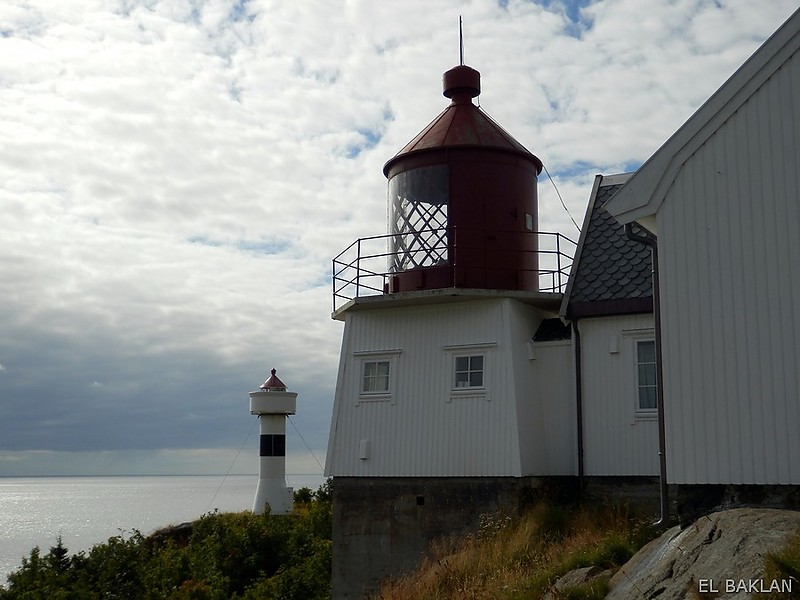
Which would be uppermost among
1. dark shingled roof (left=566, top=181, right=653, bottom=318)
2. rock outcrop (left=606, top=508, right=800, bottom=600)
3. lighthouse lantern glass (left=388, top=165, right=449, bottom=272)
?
lighthouse lantern glass (left=388, top=165, right=449, bottom=272)

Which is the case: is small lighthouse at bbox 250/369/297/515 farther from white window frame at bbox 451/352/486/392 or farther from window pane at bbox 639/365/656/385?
window pane at bbox 639/365/656/385

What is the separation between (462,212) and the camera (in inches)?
659

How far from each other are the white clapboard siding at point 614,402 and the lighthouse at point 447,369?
49 cm

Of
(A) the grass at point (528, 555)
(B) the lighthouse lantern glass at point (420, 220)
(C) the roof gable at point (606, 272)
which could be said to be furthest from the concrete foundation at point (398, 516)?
(B) the lighthouse lantern glass at point (420, 220)

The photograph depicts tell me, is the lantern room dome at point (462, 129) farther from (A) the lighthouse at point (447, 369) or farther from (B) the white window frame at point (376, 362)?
(B) the white window frame at point (376, 362)

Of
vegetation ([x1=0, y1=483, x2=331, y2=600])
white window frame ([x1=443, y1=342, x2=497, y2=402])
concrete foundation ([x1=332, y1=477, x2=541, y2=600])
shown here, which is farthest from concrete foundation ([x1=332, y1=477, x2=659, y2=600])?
vegetation ([x1=0, y1=483, x2=331, y2=600])

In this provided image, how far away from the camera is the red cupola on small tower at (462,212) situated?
16.7m

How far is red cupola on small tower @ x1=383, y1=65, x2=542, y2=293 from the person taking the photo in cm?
1672

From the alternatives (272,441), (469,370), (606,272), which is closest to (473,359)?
(469,370)

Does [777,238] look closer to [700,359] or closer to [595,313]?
[700,359]

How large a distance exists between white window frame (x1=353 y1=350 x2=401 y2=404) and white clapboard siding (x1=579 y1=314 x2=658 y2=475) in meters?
3.41

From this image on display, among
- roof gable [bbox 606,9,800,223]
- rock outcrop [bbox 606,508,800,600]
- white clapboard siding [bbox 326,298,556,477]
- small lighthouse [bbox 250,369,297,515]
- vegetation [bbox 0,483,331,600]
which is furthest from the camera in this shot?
small lighthouse [bbox 250,369,297,515]

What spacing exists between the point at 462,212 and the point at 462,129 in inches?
64.8

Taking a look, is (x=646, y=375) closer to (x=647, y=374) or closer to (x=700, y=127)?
(x=647, y=374)
